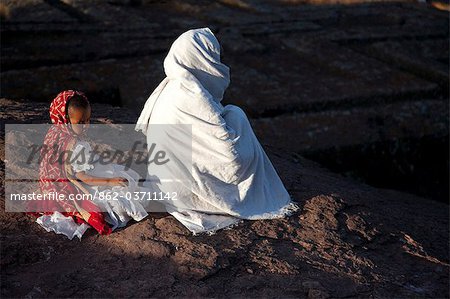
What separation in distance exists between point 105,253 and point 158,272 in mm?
311

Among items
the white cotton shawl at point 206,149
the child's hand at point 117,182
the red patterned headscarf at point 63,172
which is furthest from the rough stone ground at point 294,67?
the red patterned headscarf at point 63,172

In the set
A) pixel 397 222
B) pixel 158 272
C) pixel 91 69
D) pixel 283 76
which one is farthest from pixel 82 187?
pixel 283 76

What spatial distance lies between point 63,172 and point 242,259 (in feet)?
3.47

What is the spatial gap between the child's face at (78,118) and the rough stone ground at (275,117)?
0.58 meters

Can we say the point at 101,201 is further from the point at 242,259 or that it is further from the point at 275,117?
the point at 275,117

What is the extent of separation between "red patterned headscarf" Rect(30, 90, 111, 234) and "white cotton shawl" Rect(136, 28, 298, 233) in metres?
0.46

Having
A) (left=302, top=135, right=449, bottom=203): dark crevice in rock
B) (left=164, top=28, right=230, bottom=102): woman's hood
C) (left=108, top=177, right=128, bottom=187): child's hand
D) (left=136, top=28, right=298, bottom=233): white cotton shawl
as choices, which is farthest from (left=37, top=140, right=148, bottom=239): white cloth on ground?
(left=302, top=135, right=449, bottom=203): dark crevice in rock

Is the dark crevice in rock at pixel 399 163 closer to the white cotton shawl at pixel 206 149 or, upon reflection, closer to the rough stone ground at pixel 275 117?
the rough stone ground at pixel 275 117

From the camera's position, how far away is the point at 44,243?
3648 mm

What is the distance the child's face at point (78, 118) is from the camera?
12.0 feet

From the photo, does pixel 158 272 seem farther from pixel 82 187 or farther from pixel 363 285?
pixel 363 285

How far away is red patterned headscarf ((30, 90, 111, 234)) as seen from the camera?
3.67 metres

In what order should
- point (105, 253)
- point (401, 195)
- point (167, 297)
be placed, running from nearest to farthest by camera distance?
point (167, 297), point (105, 253), point (401, 195)

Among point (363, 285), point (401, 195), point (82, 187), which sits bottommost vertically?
point (401, 195)
